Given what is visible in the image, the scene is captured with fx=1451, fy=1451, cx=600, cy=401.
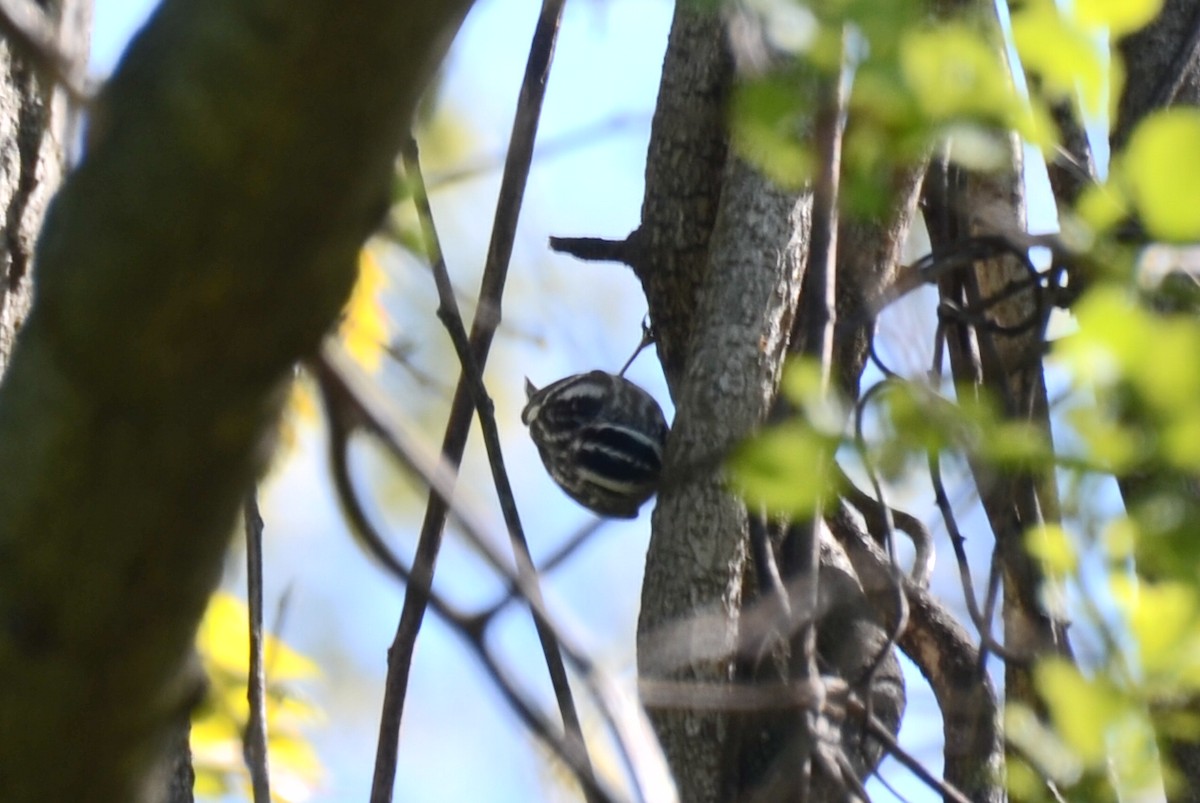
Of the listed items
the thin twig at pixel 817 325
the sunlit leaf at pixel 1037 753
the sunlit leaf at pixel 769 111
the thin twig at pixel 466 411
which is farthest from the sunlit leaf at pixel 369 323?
the sunlit leaf at pixel 769 111

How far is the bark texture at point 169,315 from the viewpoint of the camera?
2.21 ft

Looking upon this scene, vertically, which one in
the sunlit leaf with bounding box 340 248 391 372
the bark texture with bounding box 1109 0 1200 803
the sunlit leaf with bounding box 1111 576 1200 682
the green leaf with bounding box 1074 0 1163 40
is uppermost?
the bark texture with bounding box 1109 0 1200 803

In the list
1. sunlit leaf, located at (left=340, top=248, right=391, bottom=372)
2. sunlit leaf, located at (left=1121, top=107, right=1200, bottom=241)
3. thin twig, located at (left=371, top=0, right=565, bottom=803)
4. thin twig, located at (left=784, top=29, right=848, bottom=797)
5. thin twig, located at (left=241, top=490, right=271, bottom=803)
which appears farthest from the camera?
sunlit leaf, located at (left=340, top=248, right=391, bottom=372)

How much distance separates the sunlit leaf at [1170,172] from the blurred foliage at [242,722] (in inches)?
54.7

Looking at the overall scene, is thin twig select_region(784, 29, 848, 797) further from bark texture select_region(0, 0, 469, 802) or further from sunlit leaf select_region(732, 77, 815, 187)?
bark texture select_region(0, 0, 469, 802)

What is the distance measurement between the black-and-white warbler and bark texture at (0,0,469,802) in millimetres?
1329

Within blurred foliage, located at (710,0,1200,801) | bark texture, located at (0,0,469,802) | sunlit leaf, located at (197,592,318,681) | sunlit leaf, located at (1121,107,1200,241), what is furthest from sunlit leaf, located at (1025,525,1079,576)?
sunlit leaf, located at (197,592,318,681)

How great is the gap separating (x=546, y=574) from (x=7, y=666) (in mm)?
394

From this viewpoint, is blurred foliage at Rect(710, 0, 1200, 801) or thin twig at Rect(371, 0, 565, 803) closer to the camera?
blurred foliage at Rect(710, 0, 1200, 801)

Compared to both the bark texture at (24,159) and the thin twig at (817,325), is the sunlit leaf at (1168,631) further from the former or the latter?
the bark texture at (24,159)

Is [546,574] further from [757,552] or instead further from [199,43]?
[199,43]

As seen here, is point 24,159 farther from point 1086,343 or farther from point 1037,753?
point 1086,343

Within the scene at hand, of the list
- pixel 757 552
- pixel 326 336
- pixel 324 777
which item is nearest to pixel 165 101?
pixel 326 336

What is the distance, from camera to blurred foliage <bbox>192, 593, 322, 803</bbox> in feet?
6.30
